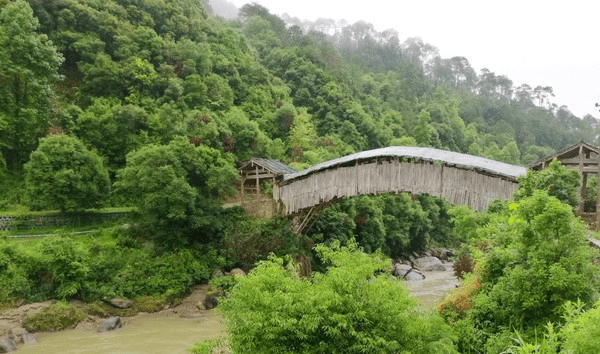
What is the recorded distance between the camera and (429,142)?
51.8 meters

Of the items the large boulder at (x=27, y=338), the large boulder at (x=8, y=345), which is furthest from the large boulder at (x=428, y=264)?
the large boulder at (x=8, y=345)

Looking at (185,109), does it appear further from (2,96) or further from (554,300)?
(554,300)

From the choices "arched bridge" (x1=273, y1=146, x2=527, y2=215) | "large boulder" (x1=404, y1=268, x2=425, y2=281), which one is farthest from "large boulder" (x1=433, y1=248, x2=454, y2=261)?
"arched bridge" (x1=273, y1=146, x2=527, y2=215)

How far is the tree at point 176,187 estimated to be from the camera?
808 inches

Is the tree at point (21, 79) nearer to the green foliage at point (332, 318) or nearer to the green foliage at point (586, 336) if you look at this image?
the green foliage at point (332, 318)

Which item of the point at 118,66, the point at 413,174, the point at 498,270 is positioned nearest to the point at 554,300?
the point at 498,270

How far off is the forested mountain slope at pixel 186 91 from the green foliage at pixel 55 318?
37.2ft

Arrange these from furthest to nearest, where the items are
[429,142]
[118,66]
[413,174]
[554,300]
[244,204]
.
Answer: [429,142] → [118,66] → [244,204] → [413,174] → [554,300]

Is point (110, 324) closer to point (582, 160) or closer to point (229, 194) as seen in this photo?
point (229, 194)

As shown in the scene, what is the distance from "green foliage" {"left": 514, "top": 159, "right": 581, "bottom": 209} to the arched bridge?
3.24 metres

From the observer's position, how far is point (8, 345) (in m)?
14.8

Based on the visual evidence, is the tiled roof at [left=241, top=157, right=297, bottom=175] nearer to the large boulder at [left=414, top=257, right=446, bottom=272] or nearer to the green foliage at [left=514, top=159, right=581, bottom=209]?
the green foliage at [left=514, top=159, right=581, bottom=209]

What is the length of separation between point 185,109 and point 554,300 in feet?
93.4

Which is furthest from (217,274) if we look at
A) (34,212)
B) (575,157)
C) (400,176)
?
(575,157)
